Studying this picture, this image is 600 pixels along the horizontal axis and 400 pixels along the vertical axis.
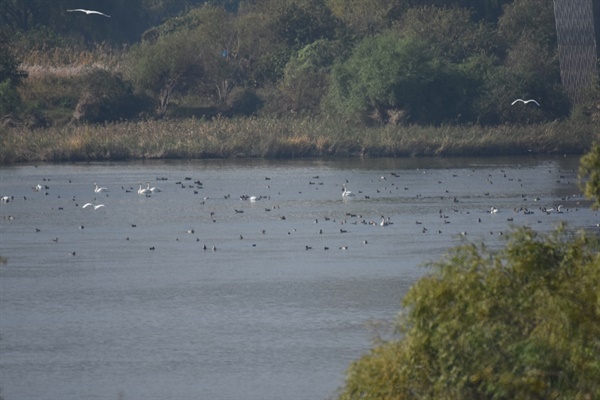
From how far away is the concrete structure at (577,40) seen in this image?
231 feet

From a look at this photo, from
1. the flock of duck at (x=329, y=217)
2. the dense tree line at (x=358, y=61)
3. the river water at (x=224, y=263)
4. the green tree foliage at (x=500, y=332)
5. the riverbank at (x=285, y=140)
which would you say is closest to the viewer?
the green tree foliage at (x=500, y=332)

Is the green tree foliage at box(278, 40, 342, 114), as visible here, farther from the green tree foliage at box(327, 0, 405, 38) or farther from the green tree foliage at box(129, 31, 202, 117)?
the green tree foliage at box(129, 31, 202, 117)

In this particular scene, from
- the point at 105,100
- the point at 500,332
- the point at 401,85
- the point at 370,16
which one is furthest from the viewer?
the point at 370,16

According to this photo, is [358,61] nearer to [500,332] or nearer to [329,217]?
[329,217]

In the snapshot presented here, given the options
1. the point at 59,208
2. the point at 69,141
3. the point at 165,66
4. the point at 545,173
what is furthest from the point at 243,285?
the point at 165,66

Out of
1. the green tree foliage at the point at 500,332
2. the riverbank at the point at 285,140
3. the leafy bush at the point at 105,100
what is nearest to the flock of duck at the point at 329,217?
the riverbank at the point at 285,140

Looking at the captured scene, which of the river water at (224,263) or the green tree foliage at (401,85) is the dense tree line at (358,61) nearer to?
the green tree foliage at (401,85)

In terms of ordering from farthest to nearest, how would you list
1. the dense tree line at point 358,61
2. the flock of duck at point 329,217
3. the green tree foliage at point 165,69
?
the green tree foliage at point 165,69, the dense tree line at point 358,61, the flock of duck at point 329,217

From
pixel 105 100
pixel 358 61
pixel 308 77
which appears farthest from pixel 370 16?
pixel 105 100

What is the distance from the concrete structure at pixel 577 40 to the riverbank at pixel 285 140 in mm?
6590

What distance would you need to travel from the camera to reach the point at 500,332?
12.8m

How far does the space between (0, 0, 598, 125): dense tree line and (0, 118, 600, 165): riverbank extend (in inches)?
88.0

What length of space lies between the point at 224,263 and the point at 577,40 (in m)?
42.3

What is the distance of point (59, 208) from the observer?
143ft
